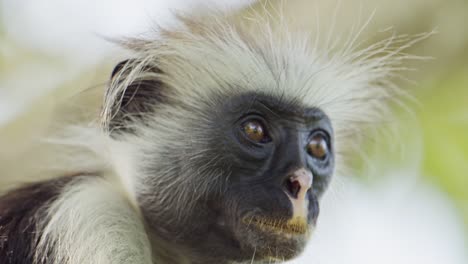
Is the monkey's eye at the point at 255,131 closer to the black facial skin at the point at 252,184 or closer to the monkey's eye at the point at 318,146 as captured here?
the black facial skin at the point at 252,184

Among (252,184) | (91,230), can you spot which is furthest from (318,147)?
(91,230)

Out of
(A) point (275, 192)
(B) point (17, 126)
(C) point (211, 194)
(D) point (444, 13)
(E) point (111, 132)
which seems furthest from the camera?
(B) point (17, 126)

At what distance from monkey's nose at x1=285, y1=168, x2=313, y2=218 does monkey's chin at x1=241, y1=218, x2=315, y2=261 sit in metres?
0.04

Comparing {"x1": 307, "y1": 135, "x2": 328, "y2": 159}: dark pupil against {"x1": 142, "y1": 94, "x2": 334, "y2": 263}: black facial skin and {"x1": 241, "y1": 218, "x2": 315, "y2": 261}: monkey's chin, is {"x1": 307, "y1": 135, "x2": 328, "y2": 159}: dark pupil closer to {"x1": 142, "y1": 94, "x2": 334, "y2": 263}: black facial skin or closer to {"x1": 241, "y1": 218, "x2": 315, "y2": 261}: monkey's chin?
{"x1": 142, "y1": 94, "x2": 334, "y2": 263}: black facial skin

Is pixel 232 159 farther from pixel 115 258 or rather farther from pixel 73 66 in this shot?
pixel 73 66

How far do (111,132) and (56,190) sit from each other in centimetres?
36

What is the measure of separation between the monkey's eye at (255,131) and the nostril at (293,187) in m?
0.29

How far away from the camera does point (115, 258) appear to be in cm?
289

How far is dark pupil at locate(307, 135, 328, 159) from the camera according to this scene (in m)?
3.25

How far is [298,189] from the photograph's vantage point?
2854mm

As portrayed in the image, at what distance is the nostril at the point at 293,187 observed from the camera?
285 cm

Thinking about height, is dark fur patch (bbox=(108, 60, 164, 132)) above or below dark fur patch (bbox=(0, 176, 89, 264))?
above

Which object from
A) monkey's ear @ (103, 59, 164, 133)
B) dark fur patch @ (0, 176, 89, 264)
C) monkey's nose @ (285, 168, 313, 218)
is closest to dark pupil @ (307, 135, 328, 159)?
monkey's nose @ (285, 168, 313, 218)

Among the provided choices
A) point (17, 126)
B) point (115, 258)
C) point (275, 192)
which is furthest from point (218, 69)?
point (17, 126)
